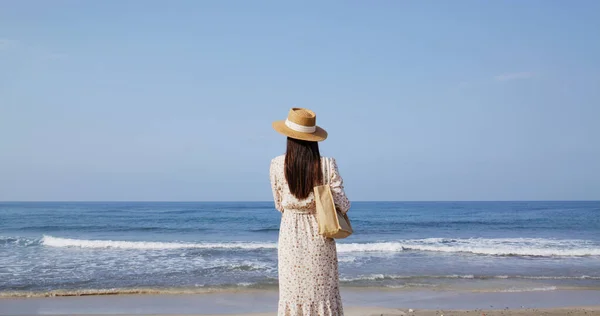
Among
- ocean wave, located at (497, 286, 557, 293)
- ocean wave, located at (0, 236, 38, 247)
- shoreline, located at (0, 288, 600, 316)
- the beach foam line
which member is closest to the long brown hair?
shoreline, located at (0, 288, 600, 316)

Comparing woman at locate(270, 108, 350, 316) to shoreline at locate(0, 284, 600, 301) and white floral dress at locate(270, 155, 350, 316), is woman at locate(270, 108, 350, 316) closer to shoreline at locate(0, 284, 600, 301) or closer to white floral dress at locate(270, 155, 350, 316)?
white floral dress at locate(270, 155, 350, 316)

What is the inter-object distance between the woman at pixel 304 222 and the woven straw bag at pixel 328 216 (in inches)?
2.4

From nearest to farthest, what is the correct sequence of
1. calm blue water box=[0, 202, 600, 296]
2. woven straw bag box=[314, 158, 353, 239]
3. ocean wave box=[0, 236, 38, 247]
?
1. woven straw bag box=[314, 158, 353, 239]
2. calm blue water box=[0, 202, 600, 296]
3. ocean wave box=[0, 236, 38, 247]

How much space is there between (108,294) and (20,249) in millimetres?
8722

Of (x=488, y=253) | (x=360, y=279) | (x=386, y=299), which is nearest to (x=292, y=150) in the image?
(x=386, y=299)

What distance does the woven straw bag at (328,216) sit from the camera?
9.16 ft

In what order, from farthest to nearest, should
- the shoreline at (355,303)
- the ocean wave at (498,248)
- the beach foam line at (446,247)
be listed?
1. the beach foam line at (446,247)
2. the ocean wave at (498,248)
3. the shoreline at (355,303)

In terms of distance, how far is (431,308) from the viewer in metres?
7.00

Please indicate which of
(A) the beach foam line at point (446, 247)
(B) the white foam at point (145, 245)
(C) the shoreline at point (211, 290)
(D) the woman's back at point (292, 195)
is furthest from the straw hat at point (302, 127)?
(B) the white foam at point (145, 245)

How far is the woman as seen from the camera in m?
2.88

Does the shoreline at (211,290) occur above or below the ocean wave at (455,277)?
above

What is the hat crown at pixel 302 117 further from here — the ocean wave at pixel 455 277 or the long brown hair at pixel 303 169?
the ocean wave at pixel 455 277

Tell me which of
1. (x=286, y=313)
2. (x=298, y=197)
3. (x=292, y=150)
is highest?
(x=292, y=150)

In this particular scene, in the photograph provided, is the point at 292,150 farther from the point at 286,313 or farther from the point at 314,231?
the point at 286,313
